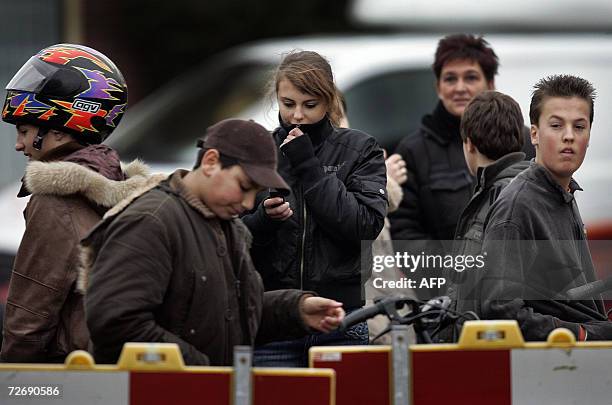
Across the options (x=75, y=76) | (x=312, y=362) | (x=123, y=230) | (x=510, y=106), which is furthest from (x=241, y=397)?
(x=510, y=106)

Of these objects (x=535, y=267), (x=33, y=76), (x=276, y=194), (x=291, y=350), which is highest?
(x=33, y=76)

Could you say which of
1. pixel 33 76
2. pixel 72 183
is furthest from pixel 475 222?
pixel 33 76

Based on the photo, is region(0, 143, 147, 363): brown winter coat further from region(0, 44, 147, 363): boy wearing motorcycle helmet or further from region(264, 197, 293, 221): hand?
region(264, 197, 293, 221): hand

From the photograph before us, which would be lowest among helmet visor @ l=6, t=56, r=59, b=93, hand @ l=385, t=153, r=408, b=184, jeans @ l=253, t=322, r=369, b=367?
jeans @ l=253, t=322, r=369, b=367

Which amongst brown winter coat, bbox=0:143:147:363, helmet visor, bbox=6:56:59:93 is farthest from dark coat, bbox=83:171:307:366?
helmet visor, bbox=6:56:59:93

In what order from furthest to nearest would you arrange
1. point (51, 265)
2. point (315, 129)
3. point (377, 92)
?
point (377, 92)
point (315, 129)
point (51, 265)

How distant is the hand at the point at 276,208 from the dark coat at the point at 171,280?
49 centimetres

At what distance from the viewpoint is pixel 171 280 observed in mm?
3842

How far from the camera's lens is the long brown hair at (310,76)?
4.81 m

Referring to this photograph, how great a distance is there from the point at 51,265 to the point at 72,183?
28 centimetres

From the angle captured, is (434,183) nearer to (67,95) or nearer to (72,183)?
(67,95)

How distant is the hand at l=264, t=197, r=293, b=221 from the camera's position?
460 cm

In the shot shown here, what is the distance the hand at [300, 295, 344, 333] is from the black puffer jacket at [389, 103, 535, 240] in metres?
1.96

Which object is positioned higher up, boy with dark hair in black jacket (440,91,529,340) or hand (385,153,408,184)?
hand (385,153,408,184)
